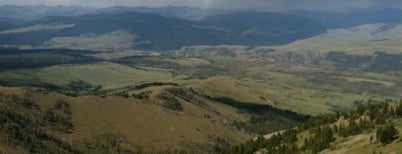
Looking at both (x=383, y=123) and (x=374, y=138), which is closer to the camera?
(x=374, y=138)

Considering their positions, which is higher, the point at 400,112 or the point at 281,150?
the point at 400,112

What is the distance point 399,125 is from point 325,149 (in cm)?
1980

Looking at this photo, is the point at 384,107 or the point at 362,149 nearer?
the point at 362,149

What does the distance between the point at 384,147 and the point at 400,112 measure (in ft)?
153

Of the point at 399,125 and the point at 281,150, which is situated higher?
the point at 399,125

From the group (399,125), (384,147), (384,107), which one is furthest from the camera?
(384,107)

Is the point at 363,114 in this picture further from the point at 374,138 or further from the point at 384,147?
the point at 384,147

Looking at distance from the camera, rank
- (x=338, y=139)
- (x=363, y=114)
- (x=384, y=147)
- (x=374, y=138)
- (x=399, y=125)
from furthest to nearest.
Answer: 1. (x=363, y=114)
2. (x=338, y=139)
3. (x=399, y=125)
4. (x=374, y=138)
5. (x=384, y=147)

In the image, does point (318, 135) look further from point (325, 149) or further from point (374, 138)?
point (374, 138)

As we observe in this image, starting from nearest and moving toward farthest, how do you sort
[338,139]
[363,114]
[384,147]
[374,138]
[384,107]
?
[384,147], [374,138], [338,139], [384,107], [363,114]

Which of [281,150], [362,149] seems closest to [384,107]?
[281,150]

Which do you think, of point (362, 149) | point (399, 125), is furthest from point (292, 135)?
point (362, 149)

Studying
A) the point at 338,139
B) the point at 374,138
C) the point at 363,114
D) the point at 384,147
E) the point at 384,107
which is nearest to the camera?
the point at 384,147

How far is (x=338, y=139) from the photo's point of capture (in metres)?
162
